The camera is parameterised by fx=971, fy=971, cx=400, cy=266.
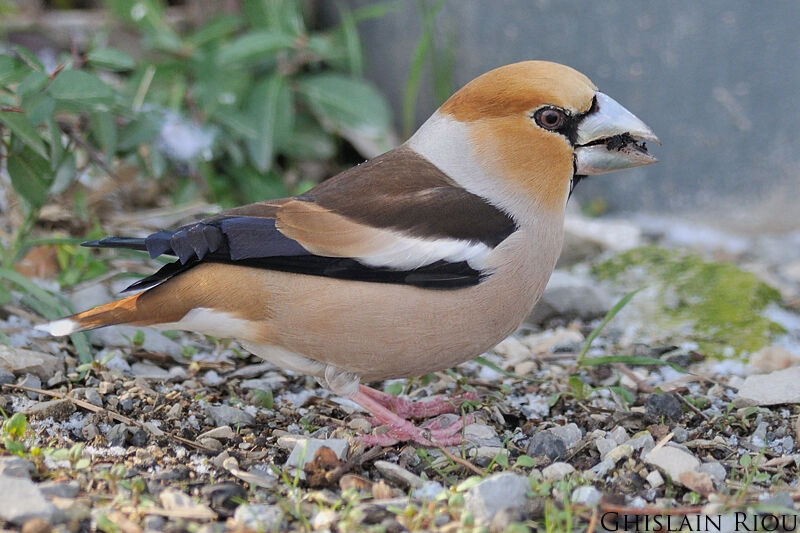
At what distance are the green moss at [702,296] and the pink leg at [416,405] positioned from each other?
1343 mm

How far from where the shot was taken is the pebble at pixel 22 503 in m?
2.33

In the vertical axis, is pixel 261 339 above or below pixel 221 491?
above

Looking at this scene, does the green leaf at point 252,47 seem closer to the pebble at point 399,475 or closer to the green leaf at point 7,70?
the green leaf at point 7,70

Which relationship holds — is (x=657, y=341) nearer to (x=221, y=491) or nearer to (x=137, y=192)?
(x=221, y=491)

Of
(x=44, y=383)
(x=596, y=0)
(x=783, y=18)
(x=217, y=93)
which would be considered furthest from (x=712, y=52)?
(x=44, y=383)

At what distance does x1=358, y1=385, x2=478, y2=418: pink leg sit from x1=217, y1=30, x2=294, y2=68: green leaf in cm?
248

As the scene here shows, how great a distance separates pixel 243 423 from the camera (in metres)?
3.25

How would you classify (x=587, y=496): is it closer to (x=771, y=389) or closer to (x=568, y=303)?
(x=771, y=389)

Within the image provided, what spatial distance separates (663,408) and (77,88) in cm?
246

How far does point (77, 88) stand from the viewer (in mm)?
3691

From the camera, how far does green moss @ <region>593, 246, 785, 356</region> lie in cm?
433

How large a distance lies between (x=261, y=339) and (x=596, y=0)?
351 cm

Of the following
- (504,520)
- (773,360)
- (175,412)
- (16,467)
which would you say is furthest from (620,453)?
(16,467)

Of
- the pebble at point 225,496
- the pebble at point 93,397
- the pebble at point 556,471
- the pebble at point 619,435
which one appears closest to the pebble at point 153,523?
the pebble at point 225,496
